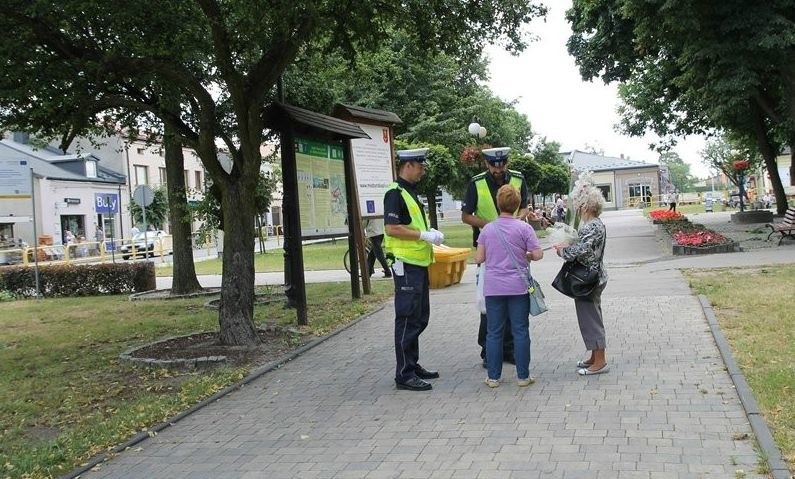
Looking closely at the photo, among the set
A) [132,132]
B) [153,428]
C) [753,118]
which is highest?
[753,118]

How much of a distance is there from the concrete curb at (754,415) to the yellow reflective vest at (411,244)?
8.42ft

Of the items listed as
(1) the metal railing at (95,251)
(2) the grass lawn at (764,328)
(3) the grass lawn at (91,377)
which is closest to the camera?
(2) the grass lawn at (764,328)

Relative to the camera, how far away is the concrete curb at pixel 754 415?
12.2ft

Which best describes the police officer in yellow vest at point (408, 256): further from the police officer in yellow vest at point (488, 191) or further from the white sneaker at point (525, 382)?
the white sneaker at point (525, 382)

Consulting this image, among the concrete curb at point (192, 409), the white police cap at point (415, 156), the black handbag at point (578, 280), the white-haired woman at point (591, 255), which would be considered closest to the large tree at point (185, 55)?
the concrete curb at point (192, 409)

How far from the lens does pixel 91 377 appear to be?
293 inches

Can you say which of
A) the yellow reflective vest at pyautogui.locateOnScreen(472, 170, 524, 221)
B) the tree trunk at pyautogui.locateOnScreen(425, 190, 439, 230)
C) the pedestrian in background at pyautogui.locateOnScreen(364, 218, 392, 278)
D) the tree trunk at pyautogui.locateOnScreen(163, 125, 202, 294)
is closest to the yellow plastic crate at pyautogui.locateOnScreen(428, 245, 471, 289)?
the pedestrian in background at pyautogui.locateOnScreen(364, 218, 392, 278)

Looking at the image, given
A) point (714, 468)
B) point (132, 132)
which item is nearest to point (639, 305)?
point (714, 468)

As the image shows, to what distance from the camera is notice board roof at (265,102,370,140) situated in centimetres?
930

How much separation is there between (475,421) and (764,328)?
13.0 ft

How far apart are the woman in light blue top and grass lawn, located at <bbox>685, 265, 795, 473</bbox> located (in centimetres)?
173

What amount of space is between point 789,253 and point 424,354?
10522 mm

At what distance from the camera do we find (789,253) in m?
14.5

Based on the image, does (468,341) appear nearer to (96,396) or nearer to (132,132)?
(96,396)
